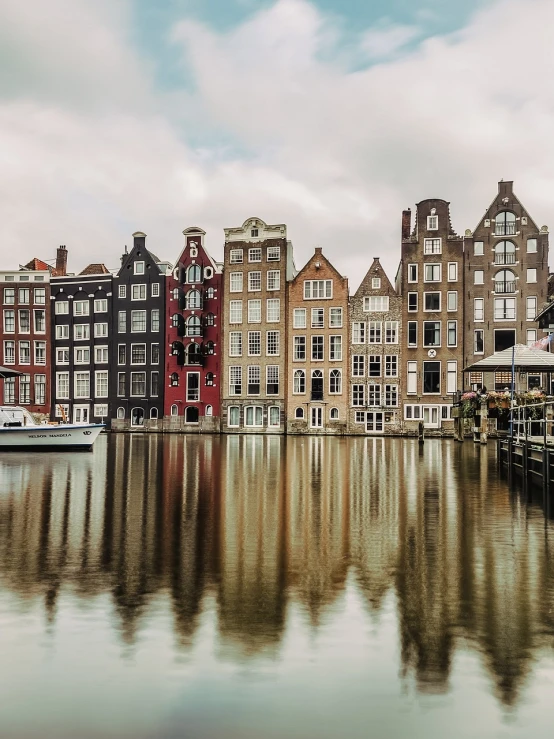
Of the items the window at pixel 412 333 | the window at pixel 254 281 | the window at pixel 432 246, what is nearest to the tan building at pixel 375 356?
the window at pixel 412 333

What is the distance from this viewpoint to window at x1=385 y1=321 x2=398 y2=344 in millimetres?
73062

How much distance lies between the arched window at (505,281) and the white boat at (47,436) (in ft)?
150

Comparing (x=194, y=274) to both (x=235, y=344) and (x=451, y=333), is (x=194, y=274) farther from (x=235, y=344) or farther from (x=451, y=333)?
(x=451, y=333)

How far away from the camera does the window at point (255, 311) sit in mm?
76750

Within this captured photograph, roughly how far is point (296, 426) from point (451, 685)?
68.0 meters

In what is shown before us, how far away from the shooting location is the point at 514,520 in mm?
15672

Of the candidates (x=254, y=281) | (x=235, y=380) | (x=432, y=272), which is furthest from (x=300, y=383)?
(x=432, y=272)

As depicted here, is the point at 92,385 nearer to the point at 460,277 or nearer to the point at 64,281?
the point at 64,281

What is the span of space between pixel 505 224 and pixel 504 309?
8.58m

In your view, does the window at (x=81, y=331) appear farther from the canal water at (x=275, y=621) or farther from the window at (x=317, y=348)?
the canal water at (x=275, y=621)

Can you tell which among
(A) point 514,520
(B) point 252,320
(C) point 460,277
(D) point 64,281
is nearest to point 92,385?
(D) point 64,281

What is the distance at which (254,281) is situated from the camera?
77125 millimetres

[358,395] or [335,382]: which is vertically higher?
[335,382]

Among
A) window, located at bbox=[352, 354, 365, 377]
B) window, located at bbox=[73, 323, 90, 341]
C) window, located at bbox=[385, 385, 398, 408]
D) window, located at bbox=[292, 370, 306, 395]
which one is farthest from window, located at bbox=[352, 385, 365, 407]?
window, located at bbox=[73, 323, 90, 341]
